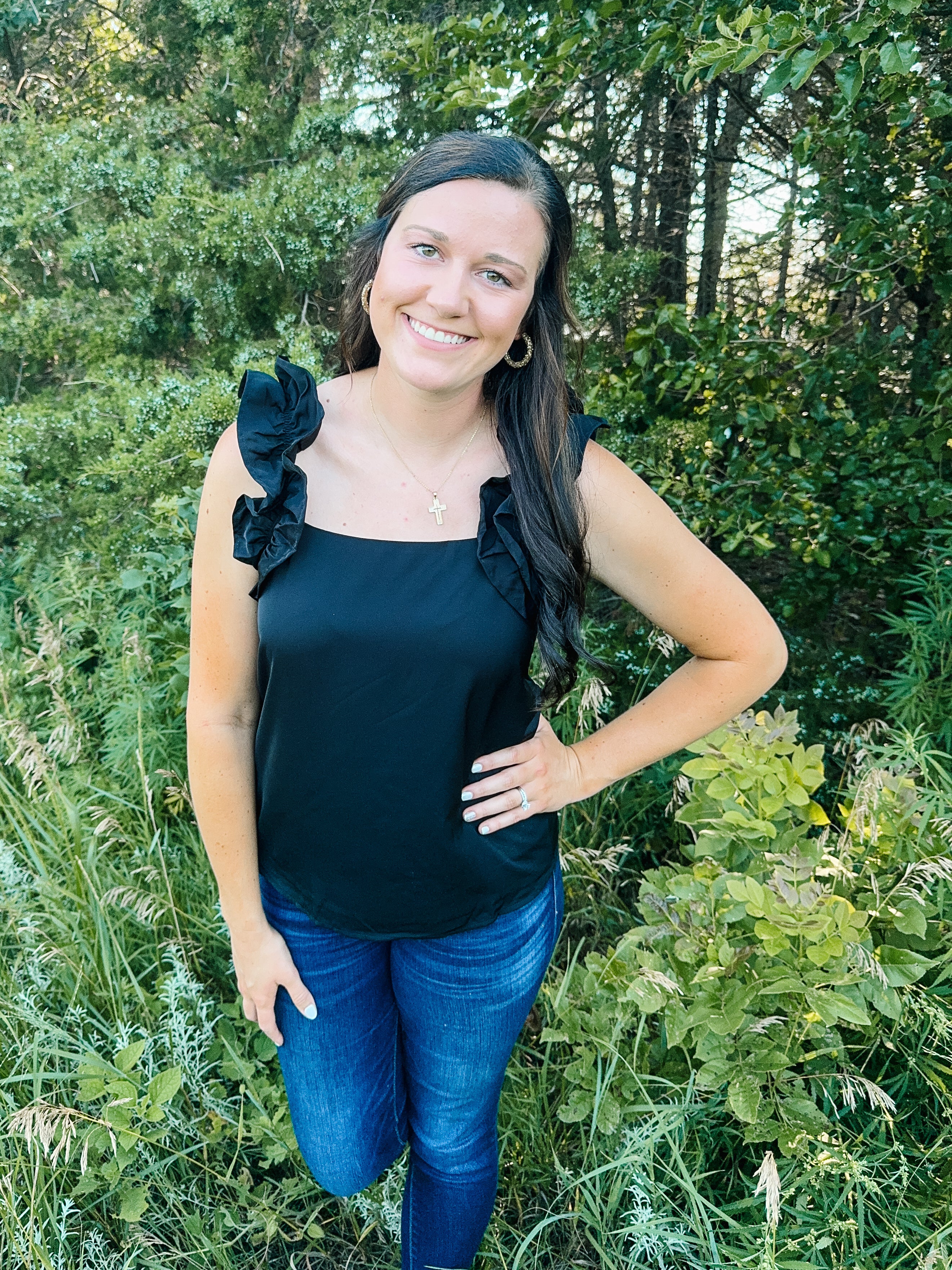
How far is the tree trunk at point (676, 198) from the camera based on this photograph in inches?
148

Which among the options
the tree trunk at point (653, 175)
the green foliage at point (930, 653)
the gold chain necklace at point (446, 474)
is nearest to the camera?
the gold chain necklace at point (446, 474)

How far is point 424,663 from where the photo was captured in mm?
1444

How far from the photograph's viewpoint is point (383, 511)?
1537 millimetres

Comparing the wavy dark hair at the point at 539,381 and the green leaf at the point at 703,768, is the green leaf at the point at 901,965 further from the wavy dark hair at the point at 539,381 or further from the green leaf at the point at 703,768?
the wavy dark hair at the point at 539,381

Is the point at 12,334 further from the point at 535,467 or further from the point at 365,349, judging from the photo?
the point at 535,467

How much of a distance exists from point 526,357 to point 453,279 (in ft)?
0.87

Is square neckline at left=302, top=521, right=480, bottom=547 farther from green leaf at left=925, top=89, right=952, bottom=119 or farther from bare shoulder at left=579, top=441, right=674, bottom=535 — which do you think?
green leaf at left=925, top=89, right=952, bottom=119

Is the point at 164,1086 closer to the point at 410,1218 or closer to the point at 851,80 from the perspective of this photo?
the point at 410,1218

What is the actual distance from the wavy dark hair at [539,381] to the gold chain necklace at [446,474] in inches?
1.8

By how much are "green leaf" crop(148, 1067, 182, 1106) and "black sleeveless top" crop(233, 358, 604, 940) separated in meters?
0.54

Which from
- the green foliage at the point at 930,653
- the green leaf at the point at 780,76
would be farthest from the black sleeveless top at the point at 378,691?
the green foliage at the point at 930,653

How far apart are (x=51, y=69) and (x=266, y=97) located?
136 centimetres

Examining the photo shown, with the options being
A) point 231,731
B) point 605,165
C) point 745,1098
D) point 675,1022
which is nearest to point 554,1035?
point 675,1022

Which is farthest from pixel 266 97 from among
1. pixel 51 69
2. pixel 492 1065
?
pixel 492 1065
